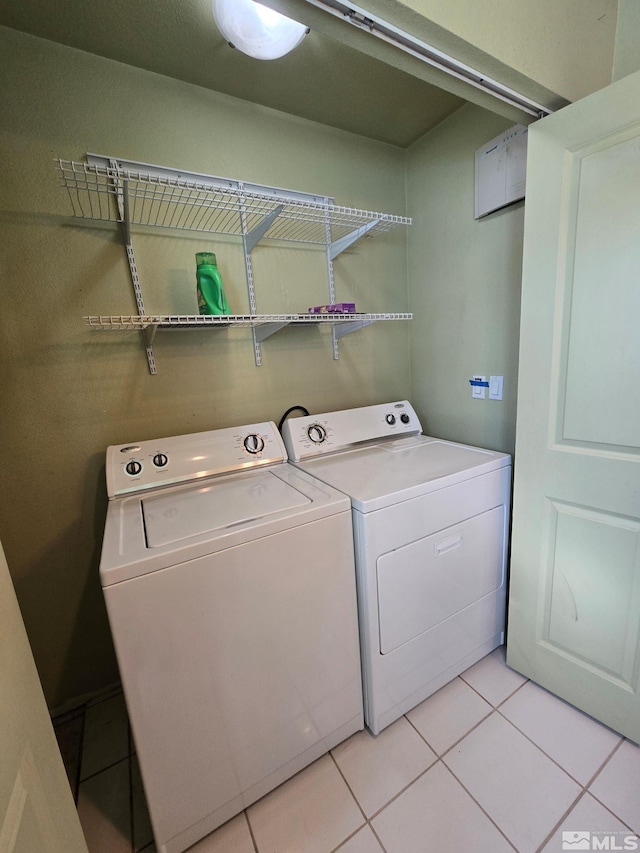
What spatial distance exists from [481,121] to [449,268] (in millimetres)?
593

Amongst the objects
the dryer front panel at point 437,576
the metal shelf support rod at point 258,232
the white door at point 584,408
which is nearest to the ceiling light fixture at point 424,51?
the white door at point 584,408

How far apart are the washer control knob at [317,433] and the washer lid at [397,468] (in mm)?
85

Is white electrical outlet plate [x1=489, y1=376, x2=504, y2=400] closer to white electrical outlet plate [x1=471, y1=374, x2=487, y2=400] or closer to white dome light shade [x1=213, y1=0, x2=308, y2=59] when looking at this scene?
white electrical outlet plate [x1=471, y1=374, x2=487, y2=400]

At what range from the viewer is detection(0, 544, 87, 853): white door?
0.46 metres

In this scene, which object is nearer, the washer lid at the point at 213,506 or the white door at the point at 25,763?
the white door at the point at 25,763

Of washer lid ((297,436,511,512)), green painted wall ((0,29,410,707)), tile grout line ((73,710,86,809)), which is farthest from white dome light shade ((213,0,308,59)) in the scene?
tile grout line ((73,710,86,809))

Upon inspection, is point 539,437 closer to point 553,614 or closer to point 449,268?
point 553,614

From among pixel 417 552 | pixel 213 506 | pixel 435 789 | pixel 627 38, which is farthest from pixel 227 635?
pixel 627 38

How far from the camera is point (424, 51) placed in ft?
2.77

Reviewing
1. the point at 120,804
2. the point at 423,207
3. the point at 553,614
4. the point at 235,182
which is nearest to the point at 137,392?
the point at 235,182

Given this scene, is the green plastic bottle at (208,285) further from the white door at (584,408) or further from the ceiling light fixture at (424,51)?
the white door at (584,408)

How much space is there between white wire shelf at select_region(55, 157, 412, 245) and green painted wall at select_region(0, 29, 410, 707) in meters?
0.06

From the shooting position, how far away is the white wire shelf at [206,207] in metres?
1.18

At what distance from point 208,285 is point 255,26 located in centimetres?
74
